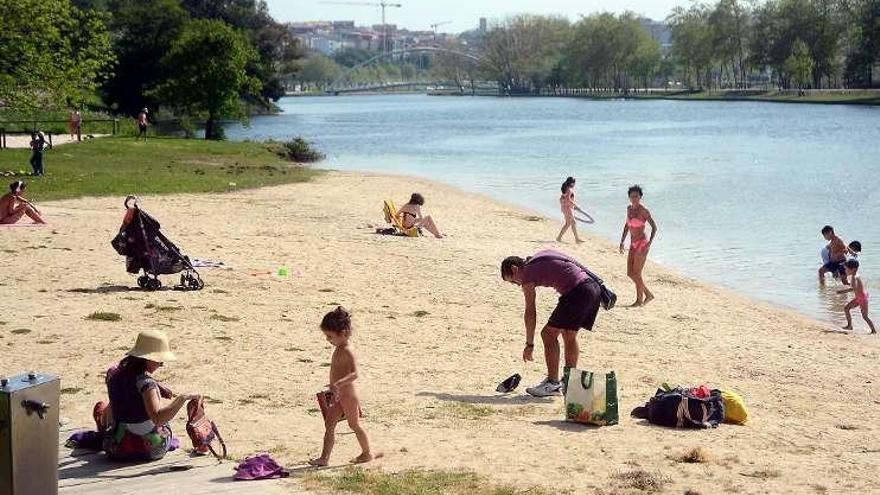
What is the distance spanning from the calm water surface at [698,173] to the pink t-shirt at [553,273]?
8.25 m

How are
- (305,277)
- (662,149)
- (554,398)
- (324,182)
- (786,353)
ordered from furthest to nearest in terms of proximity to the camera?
1. (662,149)
2. (324,182)
3. (305,277)
4. (786,353)
5. (554,398)

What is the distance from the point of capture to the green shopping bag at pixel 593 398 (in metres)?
9.39

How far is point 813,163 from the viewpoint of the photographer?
171 ft

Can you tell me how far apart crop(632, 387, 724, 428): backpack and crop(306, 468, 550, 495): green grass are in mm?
2142

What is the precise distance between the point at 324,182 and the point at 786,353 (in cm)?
2236

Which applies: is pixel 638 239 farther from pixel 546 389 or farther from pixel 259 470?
pixel 259 470

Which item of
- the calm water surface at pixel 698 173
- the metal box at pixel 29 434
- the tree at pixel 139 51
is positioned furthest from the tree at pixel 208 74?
the metal box at pixel 29 434

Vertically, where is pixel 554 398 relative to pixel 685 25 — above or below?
below

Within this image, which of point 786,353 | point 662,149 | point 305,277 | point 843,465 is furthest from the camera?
point 662,149

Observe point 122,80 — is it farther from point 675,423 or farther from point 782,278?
point 675,423

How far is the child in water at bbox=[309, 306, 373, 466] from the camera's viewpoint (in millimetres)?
8055

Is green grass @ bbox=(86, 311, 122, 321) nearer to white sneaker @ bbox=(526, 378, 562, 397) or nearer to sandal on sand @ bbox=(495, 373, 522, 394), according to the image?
sandal on sand @ bbox=(495, 373, 522, 394)

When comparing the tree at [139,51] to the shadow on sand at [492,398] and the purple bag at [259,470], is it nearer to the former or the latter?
the shadow on sand at [492,398]

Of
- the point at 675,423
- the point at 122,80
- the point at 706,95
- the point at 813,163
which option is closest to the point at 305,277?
the point at 675,423
